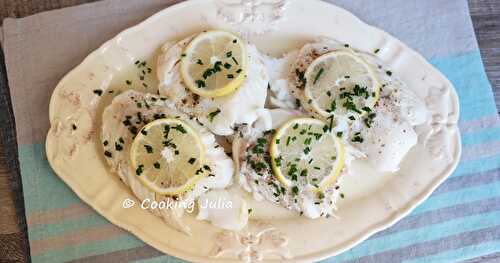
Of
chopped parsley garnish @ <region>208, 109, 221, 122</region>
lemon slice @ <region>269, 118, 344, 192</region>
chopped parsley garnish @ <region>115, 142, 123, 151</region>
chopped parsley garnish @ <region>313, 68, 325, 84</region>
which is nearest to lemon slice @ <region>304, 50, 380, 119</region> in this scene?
chopped parsley garnish @ <region>313, 68, 325, 84</region>

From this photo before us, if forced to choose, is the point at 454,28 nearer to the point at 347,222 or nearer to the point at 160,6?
the point at 347,222

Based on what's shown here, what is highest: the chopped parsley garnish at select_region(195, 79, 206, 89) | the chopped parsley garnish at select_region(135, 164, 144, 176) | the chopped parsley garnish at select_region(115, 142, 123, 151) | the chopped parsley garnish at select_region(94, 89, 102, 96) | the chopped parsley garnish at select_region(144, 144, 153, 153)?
the chopped parsley garnish at select_region(195, 79, 206, 89)

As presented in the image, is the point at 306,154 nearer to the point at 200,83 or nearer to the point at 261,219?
the point at 261,219

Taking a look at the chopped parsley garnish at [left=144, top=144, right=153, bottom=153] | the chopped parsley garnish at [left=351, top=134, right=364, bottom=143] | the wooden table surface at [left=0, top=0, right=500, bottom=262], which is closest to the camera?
the chopped parsley garnish at [left=144, top=144, right=153, bottom=153]

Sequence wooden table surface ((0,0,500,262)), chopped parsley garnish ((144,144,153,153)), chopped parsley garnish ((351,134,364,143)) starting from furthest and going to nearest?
wooden table surface ((0,0,500,262)) < chopped parsley garnish ((351,134,364,143)) < chopped parsley garnish ((144,144,153,153))

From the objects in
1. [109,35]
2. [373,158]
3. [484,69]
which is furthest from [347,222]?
[109,35]

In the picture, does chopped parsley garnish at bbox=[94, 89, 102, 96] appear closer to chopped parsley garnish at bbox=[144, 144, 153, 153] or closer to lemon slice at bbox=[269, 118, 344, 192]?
chopped parsley garnish at bbox=[144, 144, 153, 153]
